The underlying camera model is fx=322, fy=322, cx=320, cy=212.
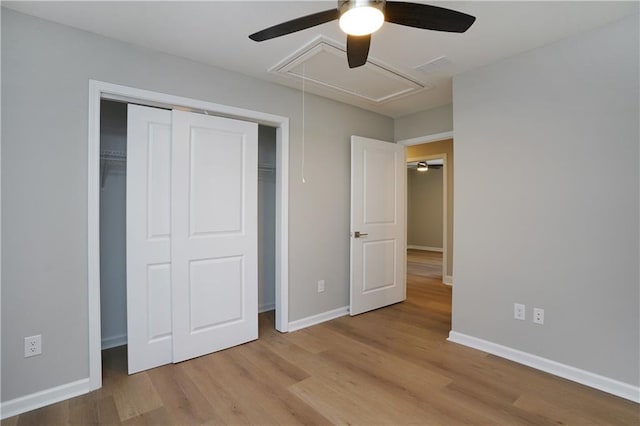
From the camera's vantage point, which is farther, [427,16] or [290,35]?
[290,35]

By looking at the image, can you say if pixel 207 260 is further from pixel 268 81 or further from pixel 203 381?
pixel 268 81

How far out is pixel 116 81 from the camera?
2314 mm

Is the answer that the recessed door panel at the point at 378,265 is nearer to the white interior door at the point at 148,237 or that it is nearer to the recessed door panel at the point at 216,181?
the recessed door panel at the point at 216,181

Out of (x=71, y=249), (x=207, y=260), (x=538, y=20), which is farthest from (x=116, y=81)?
(x=538, y=20)

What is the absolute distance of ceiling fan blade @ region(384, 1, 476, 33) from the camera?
1.45 metres

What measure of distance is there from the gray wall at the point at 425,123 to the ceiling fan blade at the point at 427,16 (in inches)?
90.8

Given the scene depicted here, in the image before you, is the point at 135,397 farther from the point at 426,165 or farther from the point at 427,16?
the point at 426,165

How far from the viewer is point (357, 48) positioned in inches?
70.0

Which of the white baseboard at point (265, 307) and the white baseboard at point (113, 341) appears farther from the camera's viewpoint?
the white baseboard at point (265, 307)

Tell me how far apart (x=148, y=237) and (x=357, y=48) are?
2.03m

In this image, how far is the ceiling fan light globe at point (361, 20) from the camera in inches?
56.7

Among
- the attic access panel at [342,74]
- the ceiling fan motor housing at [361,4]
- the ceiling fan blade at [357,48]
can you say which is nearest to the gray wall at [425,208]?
the attic access panel at [342,74]

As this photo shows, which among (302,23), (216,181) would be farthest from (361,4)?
(216,181)

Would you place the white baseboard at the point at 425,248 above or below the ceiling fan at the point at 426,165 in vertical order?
below
